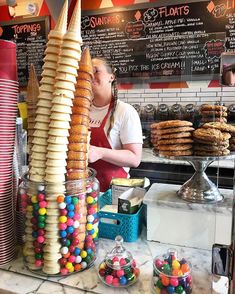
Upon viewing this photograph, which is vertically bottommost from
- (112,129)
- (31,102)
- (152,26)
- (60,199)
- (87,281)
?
(87,281)

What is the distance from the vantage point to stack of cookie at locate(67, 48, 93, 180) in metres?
0.74

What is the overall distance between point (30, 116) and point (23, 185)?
0.61 feet

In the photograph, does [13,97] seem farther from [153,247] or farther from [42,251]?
[153,247]

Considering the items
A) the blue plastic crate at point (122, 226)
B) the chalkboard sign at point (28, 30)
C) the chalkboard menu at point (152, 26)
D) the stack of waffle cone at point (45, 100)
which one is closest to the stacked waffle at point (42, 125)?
the stack of waffle cone at point (45, 100)

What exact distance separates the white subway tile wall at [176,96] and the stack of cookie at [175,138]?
118mm

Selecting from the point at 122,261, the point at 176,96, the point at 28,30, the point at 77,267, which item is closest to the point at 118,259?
the point at 122,261

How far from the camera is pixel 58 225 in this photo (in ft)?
2.34

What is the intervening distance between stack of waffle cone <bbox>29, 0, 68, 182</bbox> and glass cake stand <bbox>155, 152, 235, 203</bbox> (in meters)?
0.40

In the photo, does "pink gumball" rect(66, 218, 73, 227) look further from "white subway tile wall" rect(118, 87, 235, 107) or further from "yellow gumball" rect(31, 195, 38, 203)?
"white subway tile wall" rect(118, 87, 235, 107)

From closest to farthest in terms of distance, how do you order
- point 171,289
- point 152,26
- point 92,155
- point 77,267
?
point 171,289 < point 77,267 < point 92,155 < point 152,26

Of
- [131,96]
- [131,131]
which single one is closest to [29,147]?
[131,131]

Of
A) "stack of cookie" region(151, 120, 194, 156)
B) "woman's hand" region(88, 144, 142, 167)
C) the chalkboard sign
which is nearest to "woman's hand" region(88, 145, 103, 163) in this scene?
"woman's hand" region(88, 144, 142, 167)

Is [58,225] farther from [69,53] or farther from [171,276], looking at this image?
[69,53]

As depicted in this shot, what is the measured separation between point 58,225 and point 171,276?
29 centimetres
